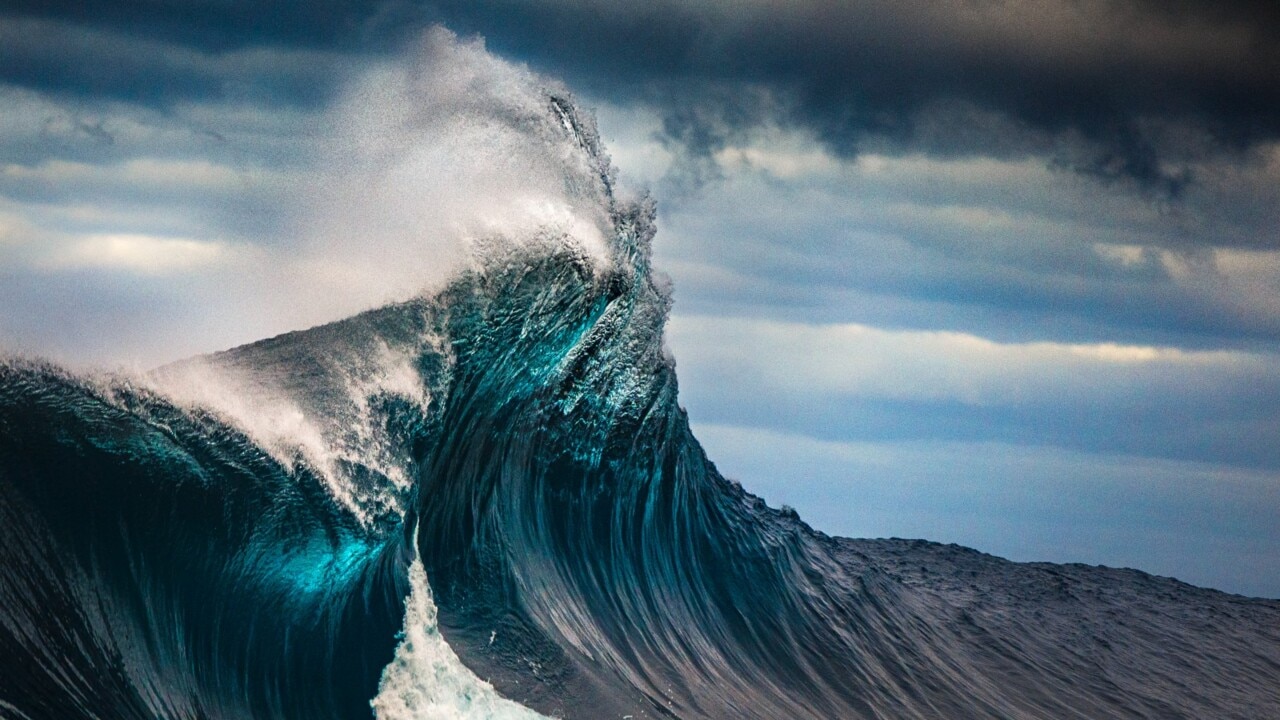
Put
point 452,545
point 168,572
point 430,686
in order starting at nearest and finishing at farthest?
point 168,572, point 430,686, point 452,545

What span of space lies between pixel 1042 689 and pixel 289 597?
12828 millimetres

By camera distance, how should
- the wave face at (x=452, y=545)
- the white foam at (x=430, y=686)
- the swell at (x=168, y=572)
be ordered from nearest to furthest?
the swell at (x=168, y=572), the wave face at (x=452, y=545), the white foam at (x=430, y=686)

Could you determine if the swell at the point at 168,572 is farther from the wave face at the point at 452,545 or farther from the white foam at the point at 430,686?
the white foam at the point at 430,686

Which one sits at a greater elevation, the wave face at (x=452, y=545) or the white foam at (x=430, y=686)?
the wave face at (x=452, y=545)

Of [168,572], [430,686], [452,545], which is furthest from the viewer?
[452,545]

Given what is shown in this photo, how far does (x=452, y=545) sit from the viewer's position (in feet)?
40.2

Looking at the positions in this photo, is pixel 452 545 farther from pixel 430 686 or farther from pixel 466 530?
pixel 430 686

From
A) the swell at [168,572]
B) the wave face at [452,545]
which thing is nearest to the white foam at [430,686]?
the wave face at [452,545]

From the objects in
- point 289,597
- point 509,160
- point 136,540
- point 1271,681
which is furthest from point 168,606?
point 1271,681

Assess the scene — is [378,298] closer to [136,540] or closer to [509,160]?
[509,160]

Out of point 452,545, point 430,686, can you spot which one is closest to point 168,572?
point 430,686

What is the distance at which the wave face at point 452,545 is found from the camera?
27.2ft

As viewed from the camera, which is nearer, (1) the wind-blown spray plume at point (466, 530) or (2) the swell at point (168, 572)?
(2) the swell at point (168, 572)

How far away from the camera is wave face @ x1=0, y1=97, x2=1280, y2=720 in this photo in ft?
27.2
